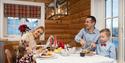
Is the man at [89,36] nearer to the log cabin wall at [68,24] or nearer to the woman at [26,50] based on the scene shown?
the woman at [26,50]

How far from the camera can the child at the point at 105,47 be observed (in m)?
2.51

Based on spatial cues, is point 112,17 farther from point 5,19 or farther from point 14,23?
point 5,19

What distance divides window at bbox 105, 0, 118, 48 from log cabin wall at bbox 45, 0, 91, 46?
96cm

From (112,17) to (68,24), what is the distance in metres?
2.00

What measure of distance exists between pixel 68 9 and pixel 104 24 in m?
1.79

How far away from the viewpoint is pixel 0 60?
13.8 ft

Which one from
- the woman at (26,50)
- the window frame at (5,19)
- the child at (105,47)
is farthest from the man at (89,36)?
the window frame at (5,19)

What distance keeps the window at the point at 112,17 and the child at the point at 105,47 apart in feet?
3.53

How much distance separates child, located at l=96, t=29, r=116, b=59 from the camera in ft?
8.25

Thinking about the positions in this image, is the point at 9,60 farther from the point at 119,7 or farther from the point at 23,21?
the point at 23,21

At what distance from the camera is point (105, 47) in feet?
8.41

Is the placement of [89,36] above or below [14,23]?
below

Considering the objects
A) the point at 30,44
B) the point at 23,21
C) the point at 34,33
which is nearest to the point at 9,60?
the point at 30,44

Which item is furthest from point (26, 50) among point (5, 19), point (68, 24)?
point (68, 24)
